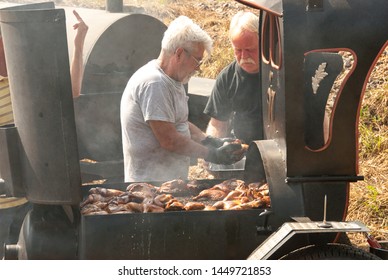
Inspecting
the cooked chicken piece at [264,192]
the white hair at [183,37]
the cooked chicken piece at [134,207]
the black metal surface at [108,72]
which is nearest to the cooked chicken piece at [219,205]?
the cooked chicken piece at [264,192]

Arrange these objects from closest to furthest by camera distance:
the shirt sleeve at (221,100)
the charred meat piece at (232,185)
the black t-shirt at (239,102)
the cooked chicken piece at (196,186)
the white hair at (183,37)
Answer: the charred meat piece at (232,185)
the cooked chicken piece at (196,186)
the white hair at (183,37)
the black t-shirt at (239,102)
the shirt sleeve at (221,100)

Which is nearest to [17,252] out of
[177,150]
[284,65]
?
[177,150]

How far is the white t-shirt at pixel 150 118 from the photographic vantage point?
171 inches

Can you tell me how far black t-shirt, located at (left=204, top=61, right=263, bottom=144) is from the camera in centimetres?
505

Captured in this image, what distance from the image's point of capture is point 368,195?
19.1 feet

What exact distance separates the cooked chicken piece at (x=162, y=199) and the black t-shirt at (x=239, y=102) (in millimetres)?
1322

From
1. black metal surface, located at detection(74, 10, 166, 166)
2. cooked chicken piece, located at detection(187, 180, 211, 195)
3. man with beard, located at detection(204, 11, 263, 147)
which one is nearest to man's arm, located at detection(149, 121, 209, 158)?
cooked chicken piece, located at detection(187, 180, 211, 195)

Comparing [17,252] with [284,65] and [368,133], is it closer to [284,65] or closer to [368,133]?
[284,65]

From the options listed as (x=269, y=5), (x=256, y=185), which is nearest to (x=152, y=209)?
(x=256, y=185)

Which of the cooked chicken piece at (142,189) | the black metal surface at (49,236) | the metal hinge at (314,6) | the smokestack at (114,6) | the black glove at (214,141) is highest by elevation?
the smokestack at (114,6)

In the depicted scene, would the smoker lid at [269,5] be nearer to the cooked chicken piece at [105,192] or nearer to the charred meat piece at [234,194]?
the charred meat piece at [234,194]

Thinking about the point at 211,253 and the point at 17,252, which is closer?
the point at 211,253

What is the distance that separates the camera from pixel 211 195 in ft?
12.8
